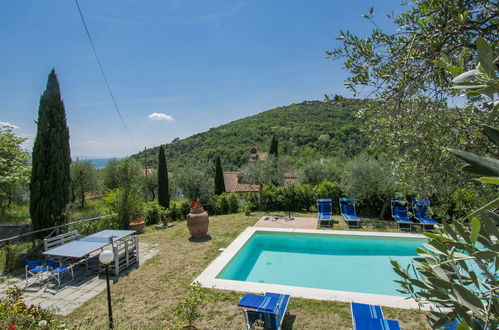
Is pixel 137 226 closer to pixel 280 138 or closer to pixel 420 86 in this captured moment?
pixel 420 86

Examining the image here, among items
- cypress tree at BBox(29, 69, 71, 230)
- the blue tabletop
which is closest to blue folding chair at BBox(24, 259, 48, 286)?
Result: the blue tabletop

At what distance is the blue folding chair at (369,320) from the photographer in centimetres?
404

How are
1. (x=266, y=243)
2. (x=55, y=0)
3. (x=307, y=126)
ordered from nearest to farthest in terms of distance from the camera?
(x=55, y=0) → (x=266, y=243) → (x=307, y=126)

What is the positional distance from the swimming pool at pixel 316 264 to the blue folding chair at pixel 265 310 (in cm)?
120

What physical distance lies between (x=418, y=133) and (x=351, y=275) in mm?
6296

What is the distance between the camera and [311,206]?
589 inches

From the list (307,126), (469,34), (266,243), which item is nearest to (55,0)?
(469,34)

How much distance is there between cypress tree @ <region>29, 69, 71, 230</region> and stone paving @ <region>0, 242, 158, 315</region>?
256 cm

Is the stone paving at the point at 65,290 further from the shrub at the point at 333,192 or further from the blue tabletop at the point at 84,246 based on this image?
the shrub at the point at 333,192

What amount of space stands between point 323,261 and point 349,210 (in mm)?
4982

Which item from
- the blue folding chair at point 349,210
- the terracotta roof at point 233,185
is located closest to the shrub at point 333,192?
the blue folding chair at point 349,210

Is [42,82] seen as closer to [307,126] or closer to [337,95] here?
[337,95]

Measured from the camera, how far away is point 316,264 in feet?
28.1

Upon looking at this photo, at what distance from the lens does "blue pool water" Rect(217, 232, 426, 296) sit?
7.33 m
